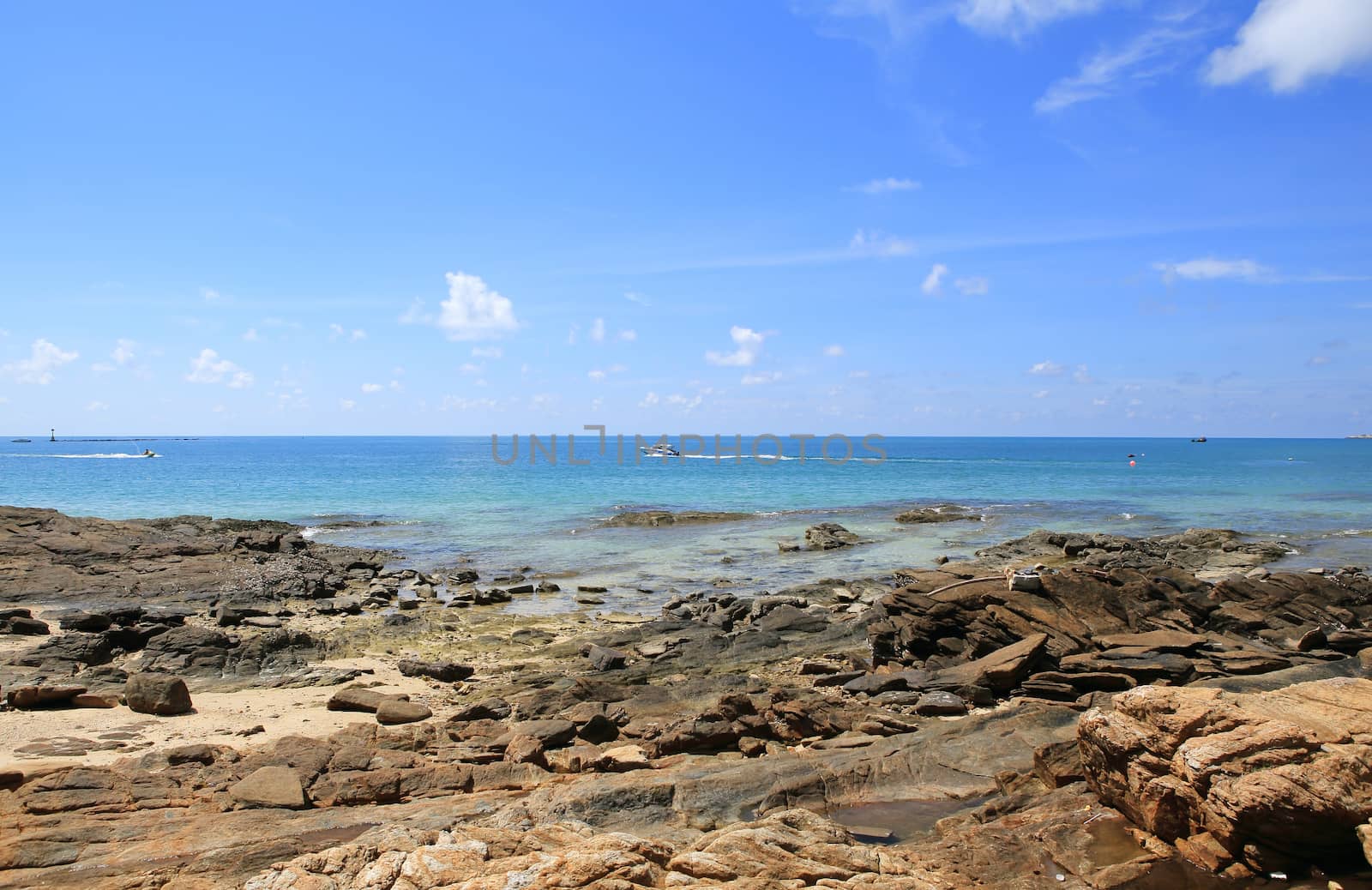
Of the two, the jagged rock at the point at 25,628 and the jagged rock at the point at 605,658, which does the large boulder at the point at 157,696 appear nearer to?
the jagged rock at the point at 605,658

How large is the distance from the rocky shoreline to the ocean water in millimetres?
8483

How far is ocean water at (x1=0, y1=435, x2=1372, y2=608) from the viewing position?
31000 millimetres

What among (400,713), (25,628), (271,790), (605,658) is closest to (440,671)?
(400,713)

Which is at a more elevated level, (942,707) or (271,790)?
(271,790)

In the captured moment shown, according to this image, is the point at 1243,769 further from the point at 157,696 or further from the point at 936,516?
the point at 936,516

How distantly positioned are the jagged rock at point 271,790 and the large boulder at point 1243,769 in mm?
7987

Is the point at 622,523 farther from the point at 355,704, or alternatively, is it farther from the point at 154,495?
the point at 154,495

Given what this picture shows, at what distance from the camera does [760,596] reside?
22.6 metres

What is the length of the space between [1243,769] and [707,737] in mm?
5838

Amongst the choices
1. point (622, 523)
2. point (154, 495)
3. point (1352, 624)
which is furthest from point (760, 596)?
point (154, 495)

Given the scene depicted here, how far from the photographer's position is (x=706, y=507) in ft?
178

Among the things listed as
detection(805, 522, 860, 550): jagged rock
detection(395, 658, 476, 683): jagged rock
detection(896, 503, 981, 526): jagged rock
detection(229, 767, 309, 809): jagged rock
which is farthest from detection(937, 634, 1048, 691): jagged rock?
detection(896, 503, 981, 526): jagged rock

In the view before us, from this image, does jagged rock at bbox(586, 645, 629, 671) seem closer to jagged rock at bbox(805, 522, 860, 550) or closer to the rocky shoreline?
the rocky shoreline

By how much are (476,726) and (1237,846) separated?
8815 millimetres
